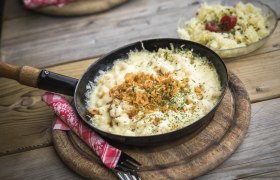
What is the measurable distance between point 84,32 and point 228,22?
1.03 m

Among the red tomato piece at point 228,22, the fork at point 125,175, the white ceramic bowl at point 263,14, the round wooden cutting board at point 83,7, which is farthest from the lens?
the round wooden cutting board at point 83,7

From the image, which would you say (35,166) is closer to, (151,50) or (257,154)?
(151,50)

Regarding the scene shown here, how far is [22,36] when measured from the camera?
279cm

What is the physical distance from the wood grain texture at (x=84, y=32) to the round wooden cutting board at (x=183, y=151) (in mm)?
861

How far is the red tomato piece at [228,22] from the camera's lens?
86.7 inches

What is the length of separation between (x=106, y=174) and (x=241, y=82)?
0.85 m

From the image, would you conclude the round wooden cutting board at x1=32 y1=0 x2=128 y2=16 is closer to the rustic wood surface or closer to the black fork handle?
the rustic wood surface

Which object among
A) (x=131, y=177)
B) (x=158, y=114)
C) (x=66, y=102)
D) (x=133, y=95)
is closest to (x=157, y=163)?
(x=131, y=177)

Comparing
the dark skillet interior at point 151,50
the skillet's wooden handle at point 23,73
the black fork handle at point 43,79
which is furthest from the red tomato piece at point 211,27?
the skillet's wooden handle at point 23,73

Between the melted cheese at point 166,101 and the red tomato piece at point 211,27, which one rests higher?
the red tomato piece at point 211,27

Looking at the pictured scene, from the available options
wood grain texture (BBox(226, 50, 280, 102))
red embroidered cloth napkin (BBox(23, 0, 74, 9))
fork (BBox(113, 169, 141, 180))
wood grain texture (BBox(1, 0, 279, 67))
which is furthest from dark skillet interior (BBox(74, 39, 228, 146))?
red embroidered cloth napkin (BBox(23, 0, 74, 9))

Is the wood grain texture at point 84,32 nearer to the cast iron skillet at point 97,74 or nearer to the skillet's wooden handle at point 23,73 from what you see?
the cast iron skillet at point 97,74

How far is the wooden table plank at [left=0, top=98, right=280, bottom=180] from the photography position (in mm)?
1562

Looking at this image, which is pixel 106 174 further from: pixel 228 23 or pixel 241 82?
pixel 228 23
